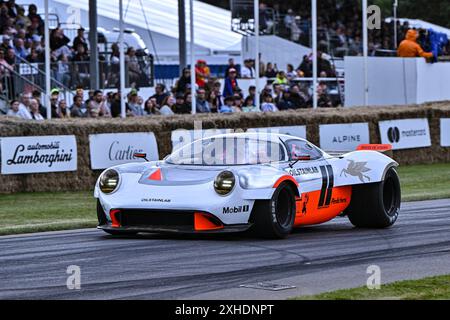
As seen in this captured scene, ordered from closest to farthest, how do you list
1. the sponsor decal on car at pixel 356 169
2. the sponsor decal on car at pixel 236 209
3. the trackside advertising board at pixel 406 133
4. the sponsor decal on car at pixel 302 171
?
1. the sponsor decal on car at pixel 236 209
2. the sponsor decal on car at pixel 302 171
3. the sponsor decal on car at pixel 356 169
4. the trackside advertising board at pixel 406 133

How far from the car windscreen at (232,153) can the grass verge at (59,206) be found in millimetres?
2083

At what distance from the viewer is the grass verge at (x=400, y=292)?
780 cm

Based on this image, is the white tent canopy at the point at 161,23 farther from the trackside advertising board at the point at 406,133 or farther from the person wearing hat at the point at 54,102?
the trackside advertising board at the point at 406,133

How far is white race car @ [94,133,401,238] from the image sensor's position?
37.3ft

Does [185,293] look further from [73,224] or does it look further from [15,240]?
[73,224]

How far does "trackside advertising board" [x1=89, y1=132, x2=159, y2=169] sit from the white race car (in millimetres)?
6529

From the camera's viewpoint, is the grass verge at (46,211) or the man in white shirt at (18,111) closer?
the grass verge at (46,211)

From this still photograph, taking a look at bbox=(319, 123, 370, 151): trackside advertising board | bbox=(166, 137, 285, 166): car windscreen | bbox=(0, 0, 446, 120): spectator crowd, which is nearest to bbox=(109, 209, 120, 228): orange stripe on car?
bbox=(166, 137, 285, 166): car windscreen

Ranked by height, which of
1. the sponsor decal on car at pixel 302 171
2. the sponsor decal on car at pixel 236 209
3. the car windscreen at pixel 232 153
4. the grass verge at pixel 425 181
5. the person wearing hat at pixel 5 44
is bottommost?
the grass verge at pixel 425 181

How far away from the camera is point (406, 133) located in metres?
25.4

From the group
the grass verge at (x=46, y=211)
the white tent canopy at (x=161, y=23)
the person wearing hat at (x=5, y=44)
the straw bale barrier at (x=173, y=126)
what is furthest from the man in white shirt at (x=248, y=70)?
the grass verge at (x=46, y=211)

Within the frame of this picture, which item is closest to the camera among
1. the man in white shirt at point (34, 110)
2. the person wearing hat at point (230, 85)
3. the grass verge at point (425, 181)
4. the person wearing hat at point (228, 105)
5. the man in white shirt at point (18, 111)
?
the grass verge at point (425, 181)

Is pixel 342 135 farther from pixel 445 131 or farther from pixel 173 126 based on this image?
pixel 173 126

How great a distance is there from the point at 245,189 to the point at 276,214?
503 millimetres
